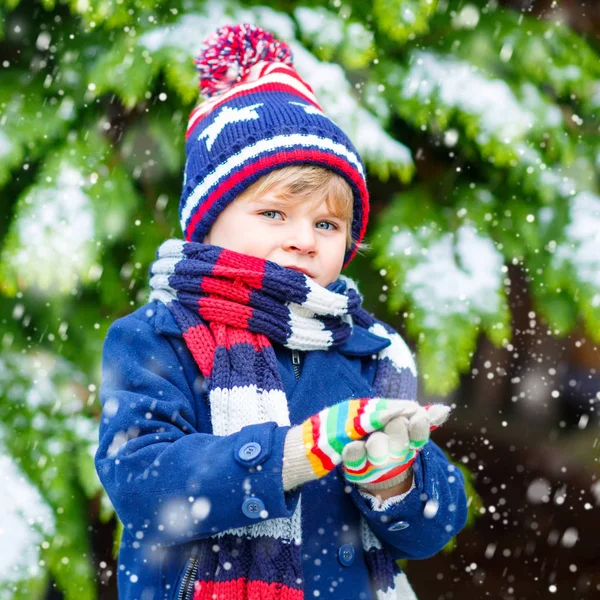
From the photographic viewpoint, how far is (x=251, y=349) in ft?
5.85

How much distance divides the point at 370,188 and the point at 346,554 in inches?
66.3

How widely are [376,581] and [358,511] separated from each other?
0.54ft

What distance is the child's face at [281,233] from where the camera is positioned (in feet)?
6.11

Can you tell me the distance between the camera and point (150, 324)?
1826mm

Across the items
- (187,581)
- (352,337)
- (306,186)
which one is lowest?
(187,581)

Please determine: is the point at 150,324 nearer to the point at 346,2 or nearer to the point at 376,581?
the point at 376,581

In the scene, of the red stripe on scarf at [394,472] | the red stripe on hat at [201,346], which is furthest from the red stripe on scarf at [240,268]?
the red stripe on scarf at [394,472]

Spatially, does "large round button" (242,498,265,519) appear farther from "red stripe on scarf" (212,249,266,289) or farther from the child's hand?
"red stripe on scarf" (212,249,266,289)

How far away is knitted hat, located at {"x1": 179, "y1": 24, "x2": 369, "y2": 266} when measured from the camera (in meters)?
1.89

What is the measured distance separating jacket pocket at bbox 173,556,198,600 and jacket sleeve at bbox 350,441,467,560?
390mm

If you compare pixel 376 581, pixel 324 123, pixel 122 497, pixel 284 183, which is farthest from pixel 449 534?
pixel 324 123

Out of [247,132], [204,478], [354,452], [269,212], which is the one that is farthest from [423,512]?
[247,132]

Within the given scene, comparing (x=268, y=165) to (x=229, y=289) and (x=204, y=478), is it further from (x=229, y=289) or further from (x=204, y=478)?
(x=204, y=478)

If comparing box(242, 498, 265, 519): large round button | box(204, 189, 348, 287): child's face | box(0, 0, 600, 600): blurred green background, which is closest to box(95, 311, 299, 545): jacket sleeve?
box(242, 498, 265, 519): large round button
